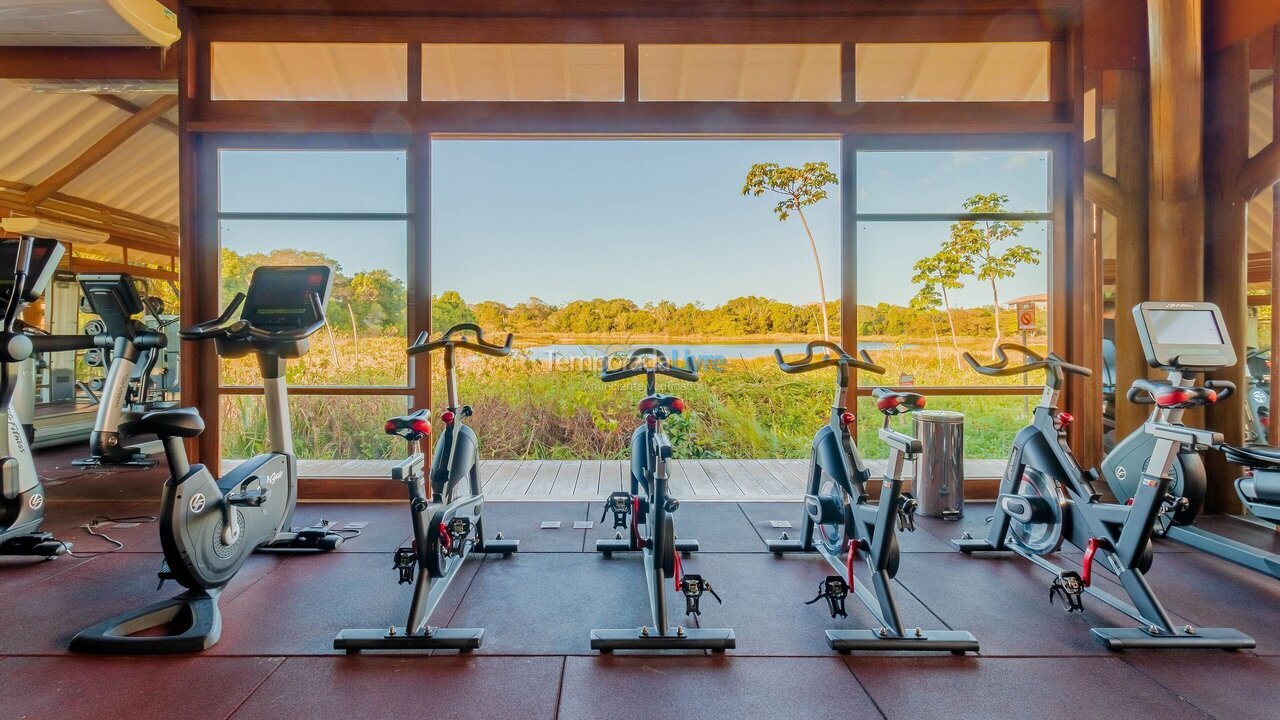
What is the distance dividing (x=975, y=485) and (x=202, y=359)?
232 inches

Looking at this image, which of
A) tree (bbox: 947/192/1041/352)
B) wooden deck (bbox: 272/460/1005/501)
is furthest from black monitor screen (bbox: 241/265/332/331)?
tree (bbox: 947/192/1041/352)

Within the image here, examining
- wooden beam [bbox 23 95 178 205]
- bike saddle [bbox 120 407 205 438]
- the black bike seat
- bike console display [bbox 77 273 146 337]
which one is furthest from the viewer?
wooden beam [bbox 23 95 178 205]

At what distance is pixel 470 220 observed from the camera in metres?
6.85

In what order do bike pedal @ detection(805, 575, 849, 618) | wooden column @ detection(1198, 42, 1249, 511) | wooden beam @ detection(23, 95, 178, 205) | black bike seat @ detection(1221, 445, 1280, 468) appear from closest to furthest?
bike pedal @ detection(805, 575, 849, 618) < black bike seat @ detection(1221, 445, 1280, 468) < wooden column @ detection(1198, 42, 1249, 511) < wooden beam @ detection(23, 95, 178, 205)

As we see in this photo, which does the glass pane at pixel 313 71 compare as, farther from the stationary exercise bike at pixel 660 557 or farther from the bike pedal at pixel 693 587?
the bike pedal at pixel 693 587

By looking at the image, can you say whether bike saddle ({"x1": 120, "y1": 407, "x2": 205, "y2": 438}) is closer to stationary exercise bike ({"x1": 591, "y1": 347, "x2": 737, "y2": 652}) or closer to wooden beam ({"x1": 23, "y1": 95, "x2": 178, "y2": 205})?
stationary exercise bike ({"x1": 591, "y1": 347, "x2": 737, "y2": 652})

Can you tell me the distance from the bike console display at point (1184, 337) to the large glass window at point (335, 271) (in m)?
4.43

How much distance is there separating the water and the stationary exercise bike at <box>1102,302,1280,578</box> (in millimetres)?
3655

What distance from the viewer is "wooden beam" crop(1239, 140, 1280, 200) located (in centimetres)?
338

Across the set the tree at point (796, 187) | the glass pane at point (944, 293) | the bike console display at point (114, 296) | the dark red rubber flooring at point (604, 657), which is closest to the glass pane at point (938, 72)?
the glass pane at point (944, 293)

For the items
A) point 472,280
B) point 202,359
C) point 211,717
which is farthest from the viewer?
point 472,280

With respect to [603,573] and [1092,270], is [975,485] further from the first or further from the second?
[603,573]

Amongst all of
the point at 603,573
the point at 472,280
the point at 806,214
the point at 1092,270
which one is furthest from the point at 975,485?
the point at 472,280

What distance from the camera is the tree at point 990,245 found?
4062 mm
